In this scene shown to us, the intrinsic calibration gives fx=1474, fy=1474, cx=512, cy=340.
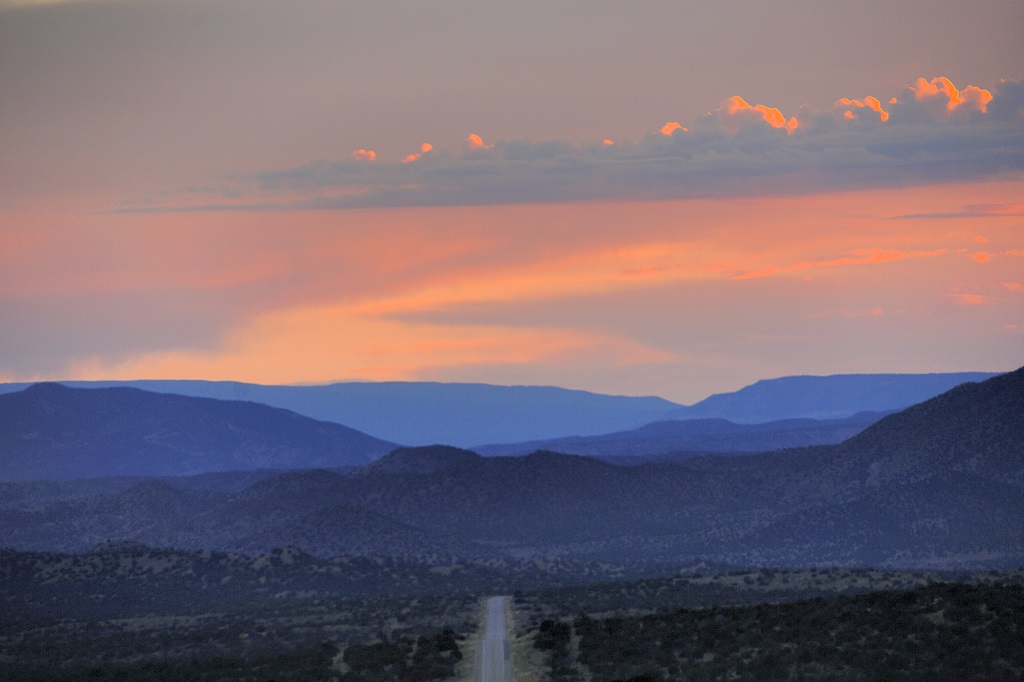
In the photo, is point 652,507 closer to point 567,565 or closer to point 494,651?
point 567,565

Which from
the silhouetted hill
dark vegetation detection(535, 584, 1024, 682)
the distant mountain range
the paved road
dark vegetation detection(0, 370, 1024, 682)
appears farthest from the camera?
the silhouetted hill

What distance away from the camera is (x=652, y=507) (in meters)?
161

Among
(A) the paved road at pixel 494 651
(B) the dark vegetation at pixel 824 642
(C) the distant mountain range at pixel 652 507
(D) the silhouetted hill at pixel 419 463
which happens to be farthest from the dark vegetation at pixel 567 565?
(A) the paved road at pixel 494 651

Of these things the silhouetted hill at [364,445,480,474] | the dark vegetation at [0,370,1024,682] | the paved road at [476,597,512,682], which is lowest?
→ the paved road at [476,597,512,682]

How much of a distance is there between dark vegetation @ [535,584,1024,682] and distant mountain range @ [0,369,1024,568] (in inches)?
2361

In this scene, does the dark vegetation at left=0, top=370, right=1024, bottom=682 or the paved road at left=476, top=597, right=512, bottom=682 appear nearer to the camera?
the paved road at left=476, top=597, right=512, bottom=682

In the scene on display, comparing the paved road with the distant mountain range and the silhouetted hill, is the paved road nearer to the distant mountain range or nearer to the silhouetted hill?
the distant mountain range

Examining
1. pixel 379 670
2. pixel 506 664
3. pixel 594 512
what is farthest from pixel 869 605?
pixel 594 512

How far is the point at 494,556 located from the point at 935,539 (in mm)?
39400

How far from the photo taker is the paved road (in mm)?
53406

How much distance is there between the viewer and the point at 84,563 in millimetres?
104750

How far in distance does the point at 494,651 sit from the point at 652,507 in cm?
10301

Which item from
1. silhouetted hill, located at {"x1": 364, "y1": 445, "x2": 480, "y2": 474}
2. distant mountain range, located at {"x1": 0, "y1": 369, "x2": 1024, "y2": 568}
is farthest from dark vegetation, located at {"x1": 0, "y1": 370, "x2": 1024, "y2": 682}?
silhouetted hill, located at {"x1": 364, "y1": 445, "x2": 480, "y2": 474}

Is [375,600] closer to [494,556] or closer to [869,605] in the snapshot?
[869,605]
